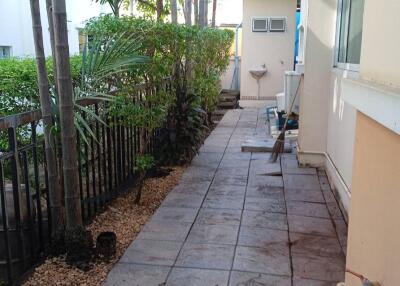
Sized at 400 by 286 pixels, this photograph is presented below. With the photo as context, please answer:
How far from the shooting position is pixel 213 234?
3656 millimetres

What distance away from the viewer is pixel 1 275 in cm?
289

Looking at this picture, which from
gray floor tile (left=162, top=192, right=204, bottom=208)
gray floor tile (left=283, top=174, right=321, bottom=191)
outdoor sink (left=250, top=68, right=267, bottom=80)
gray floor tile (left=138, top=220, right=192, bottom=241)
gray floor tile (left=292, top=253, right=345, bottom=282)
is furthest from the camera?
outdoor sink (left=250, top=68, right=267, bottom=80)

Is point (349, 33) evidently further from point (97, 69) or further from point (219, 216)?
point (97, 69)

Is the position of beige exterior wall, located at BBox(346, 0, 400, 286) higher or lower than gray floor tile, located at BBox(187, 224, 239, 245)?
higher

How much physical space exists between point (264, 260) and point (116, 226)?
1.36 m

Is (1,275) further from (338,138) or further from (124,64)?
(338,138)

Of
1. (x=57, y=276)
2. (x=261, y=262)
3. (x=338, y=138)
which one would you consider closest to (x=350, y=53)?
(x=338, y=138)

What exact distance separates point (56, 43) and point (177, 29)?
2.10m

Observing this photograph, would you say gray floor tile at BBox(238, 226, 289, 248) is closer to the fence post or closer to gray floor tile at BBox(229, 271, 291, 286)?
gray floor tile at BBox(229, 271, 291, 286)

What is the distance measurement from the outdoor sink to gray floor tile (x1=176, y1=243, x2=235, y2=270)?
8821mm

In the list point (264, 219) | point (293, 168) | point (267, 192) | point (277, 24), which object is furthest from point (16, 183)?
point (277, 24)

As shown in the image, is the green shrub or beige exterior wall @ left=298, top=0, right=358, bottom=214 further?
beige exterior wall @ left=298, top=0, right=358, bottom=214

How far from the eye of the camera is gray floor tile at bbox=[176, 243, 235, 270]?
3113 millimetres

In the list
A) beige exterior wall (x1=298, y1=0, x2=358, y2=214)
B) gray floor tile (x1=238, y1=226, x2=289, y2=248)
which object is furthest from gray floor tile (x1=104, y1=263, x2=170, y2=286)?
beige exterior wall (x1=298, y1=0, x2=358, y2=214)
